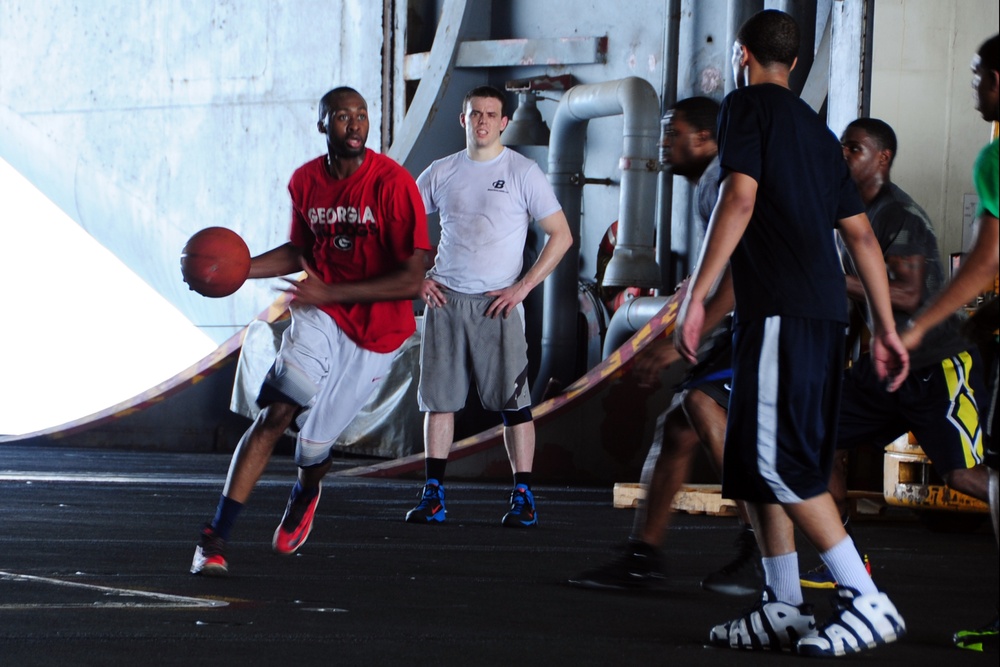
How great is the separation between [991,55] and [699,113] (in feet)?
5.38

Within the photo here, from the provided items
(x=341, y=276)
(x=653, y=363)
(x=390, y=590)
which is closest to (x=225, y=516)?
(x=390, y=590)

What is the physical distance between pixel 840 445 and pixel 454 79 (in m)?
9.30

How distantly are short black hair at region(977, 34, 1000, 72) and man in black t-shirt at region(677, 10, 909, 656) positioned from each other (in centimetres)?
45

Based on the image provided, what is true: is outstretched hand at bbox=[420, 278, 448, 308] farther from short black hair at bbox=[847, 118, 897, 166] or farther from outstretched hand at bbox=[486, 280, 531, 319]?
short black hair at bbox=[847, 118, 897, 166]

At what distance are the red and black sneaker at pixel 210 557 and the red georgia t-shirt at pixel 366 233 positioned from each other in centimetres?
78

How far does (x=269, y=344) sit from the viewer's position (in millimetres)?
11844

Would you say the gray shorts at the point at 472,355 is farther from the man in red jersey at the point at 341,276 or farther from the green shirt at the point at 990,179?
the green shirt at the point at 990,179

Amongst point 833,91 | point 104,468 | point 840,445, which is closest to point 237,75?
point 104,468

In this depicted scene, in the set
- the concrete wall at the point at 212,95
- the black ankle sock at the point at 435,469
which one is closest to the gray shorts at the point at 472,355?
the black ankle sock at the point at 435,469

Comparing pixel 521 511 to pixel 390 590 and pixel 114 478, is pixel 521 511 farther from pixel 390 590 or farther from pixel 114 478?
pixel 114 478

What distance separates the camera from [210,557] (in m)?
4.50

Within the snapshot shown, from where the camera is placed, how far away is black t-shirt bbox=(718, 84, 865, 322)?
3.40m

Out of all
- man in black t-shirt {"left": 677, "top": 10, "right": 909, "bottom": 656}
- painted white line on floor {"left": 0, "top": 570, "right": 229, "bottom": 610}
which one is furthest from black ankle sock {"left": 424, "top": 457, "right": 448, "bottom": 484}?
man in black t-shirt {"left": 677, "top": 10, "right": 909, "bottom": 656}

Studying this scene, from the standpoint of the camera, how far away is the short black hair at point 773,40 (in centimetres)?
354
